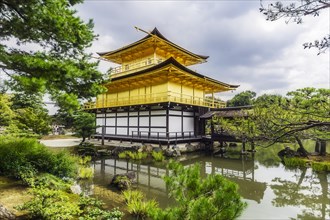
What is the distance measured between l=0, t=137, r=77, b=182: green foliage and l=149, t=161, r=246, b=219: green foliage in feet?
17.0

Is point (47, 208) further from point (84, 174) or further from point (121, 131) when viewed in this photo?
point (121, 131)

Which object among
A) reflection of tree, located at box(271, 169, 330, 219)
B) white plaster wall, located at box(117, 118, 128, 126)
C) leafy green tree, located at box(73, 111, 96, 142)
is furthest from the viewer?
white plaster wall, located at box(117, 118, 128, 126)

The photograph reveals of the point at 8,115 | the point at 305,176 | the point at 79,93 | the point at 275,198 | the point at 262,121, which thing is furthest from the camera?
the point at 8,115

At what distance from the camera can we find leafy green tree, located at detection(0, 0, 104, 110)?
443 cm

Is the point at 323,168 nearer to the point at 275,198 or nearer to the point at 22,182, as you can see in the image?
the point at 275,198

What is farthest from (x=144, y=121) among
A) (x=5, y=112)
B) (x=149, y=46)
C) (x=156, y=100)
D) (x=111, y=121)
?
(x=5, y=112)

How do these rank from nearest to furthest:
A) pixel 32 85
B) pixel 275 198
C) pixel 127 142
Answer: pixel 32 85
pixel 275 198
pixel 127 142

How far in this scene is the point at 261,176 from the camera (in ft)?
37.5

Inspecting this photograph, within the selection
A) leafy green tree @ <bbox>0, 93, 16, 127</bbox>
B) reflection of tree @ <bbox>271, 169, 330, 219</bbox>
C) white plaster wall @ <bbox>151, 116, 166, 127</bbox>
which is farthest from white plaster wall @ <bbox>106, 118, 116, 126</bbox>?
reflection of tree @ <bbox>271, 169, 330, 219</bbox>

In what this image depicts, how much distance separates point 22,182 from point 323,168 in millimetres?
14827

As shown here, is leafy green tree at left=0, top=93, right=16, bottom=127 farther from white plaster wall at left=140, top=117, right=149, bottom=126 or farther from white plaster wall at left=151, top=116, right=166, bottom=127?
white plaster wall at left=151, top=116, right=166, bottom=127

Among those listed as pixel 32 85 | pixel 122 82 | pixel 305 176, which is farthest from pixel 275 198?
pixel 122 82

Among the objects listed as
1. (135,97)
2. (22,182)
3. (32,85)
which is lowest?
(22,182)

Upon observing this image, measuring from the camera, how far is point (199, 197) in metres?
3.14
